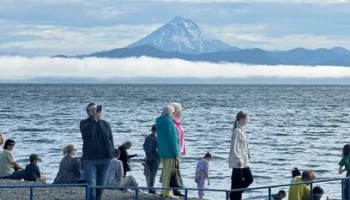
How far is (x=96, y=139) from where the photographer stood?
14.9 m

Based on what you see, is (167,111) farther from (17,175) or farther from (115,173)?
(17,175)

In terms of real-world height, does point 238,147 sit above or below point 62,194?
above

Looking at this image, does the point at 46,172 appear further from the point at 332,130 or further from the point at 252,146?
the point at 332,130

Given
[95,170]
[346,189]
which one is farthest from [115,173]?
[346,189]

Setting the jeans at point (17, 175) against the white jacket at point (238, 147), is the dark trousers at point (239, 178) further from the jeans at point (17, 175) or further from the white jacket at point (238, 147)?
the jeans at point (17, 175)

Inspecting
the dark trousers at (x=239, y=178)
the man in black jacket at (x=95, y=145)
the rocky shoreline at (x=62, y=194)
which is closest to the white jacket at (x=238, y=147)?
the dark trousers at (x=239, y=178)

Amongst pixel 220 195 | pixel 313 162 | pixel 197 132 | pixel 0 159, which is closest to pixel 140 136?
pixel 197 132

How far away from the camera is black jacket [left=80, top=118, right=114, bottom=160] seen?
14.8m

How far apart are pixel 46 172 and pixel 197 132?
2560cm

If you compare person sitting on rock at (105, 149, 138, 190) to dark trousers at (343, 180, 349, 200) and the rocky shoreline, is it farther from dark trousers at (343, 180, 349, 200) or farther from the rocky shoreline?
dark trousers at (343, 180, 349, 200)

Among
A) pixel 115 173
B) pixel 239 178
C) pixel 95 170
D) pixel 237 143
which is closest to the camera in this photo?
pixel 237 143

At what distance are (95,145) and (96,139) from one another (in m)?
0.11

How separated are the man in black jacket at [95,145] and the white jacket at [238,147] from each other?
83.2 inches

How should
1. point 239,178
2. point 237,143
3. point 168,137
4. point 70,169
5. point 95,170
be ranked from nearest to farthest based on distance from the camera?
point 237,143
point 95,170
point 239,178
point 168,137
point 70,169
